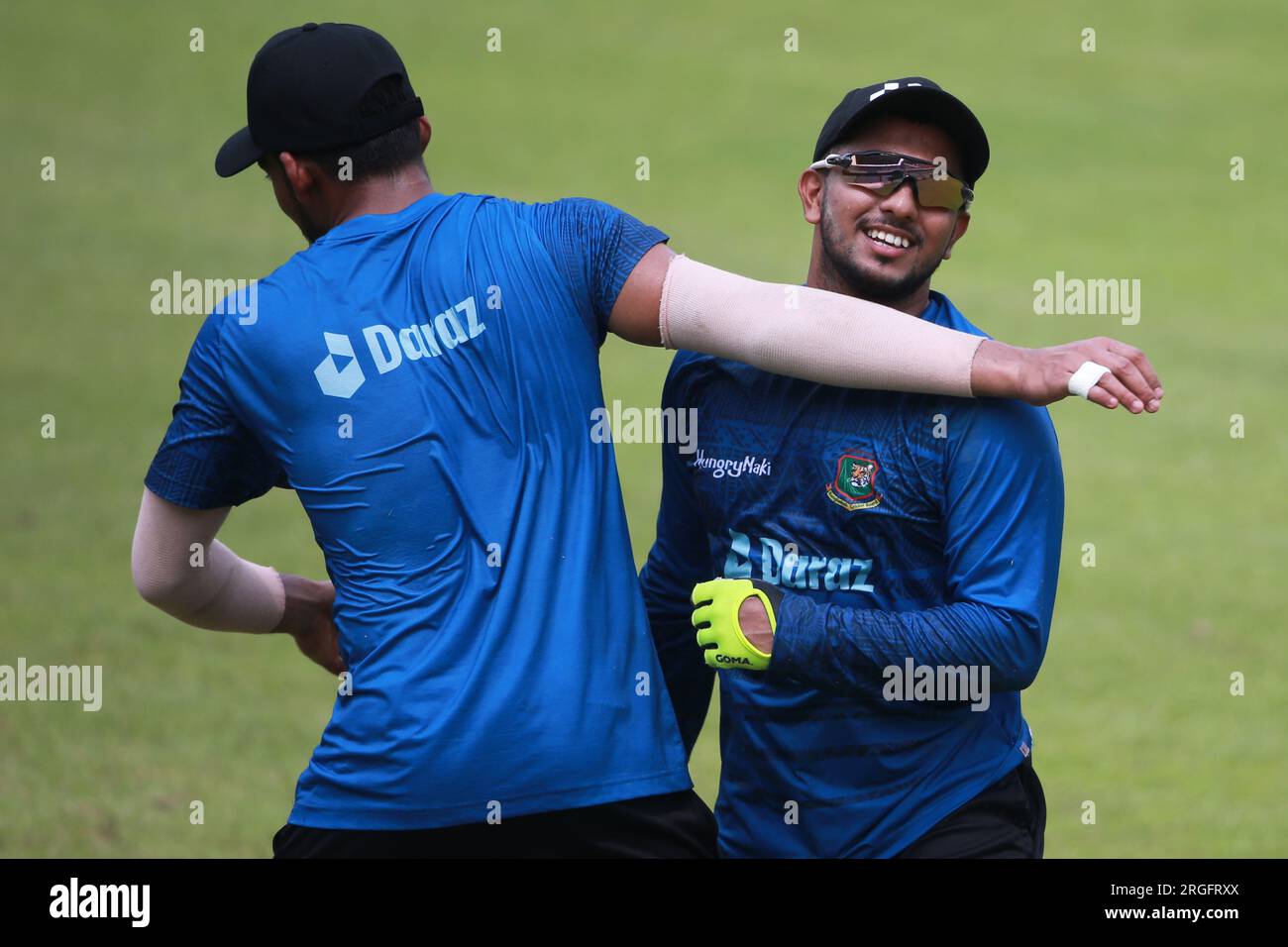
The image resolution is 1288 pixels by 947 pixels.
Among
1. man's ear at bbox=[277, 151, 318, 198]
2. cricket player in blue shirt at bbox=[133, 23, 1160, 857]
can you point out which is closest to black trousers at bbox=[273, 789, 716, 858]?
cricket player in blue shirt at bbox=[133, 23, 1160, 857]

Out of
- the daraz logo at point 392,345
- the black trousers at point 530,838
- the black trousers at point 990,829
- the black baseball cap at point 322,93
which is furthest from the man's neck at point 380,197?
the black trousers at point 990,829

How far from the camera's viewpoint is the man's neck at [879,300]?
13.6ft

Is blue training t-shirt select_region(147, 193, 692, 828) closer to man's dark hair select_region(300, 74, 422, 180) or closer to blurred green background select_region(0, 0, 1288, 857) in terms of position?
man's dark hair select_region(300, 74, 422, 180)

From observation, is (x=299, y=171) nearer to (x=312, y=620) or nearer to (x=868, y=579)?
(x=312, y=620)

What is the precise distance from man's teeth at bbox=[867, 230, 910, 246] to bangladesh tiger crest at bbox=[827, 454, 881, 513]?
0.49 m

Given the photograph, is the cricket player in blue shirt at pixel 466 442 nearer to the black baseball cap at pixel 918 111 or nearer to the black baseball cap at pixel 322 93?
the black baseball cap at pixel 322 93

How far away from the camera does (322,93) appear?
397 cm

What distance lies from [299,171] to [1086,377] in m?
1.75

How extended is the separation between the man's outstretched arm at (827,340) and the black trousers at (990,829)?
92cm

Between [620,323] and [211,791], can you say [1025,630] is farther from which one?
[211,791]

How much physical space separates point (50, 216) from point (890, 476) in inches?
674

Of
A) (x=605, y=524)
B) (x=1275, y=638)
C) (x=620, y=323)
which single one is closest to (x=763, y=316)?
(x=620, y=323)

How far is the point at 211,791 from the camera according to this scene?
8.49 m

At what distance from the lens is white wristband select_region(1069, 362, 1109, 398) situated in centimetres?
366
